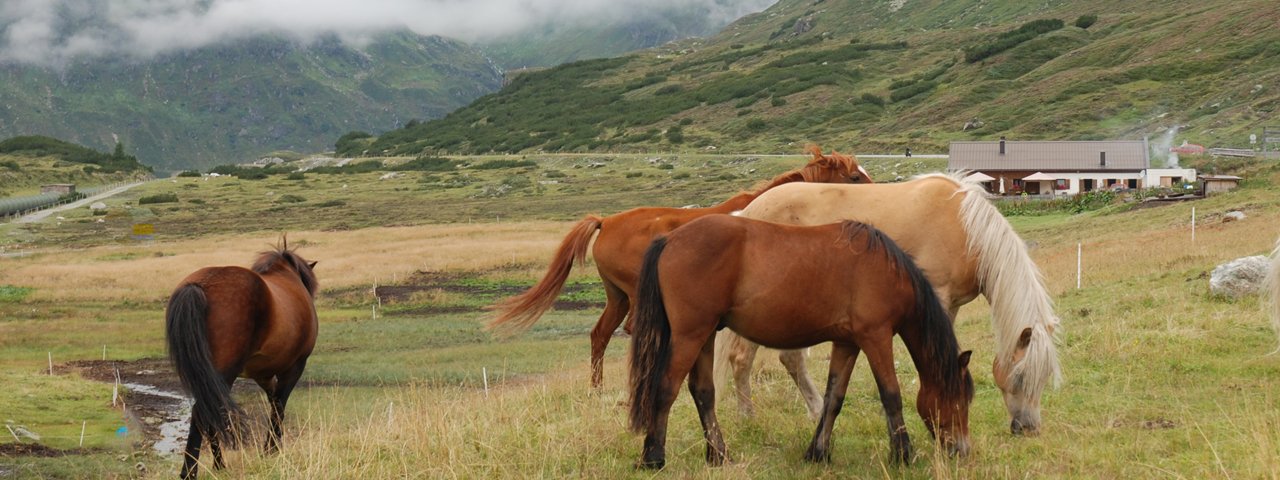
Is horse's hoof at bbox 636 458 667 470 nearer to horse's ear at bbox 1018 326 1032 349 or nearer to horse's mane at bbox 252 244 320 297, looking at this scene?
horse's ear at bbox 1018 326 1032 349

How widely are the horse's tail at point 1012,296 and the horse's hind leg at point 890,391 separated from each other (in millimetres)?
1504

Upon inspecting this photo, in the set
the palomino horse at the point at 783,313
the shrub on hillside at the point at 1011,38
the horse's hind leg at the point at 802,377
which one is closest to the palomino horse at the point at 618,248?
the horse's hind leg at the point at 802,377

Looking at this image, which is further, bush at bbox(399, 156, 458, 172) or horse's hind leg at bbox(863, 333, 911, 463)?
bush at bbox(399, 156, 458, 172)

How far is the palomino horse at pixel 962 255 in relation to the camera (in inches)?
335

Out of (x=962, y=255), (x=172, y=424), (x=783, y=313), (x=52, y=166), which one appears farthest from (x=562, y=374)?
(x=52, y=166)

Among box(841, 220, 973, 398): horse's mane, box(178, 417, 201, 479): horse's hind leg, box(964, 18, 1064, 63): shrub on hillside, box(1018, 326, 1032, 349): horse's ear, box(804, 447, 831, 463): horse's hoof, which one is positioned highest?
box(964, 18, 1064, 63): shrub on hillside

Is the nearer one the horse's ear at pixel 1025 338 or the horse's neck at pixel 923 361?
the horse's neck at pixel 923 361

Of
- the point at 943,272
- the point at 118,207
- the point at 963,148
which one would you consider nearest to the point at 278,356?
the point at 943,272

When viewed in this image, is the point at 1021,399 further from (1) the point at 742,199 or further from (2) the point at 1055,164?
(2) the point at 1055,164

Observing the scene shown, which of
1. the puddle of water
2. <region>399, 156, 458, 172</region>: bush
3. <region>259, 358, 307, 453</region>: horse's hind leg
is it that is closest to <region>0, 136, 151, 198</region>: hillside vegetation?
<region>399, 156, 458, 172</region>: bush

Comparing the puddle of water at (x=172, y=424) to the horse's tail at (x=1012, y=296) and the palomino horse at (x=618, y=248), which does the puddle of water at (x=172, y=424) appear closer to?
the palomino horse at (x=618, y=248)

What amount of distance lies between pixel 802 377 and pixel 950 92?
122 meters

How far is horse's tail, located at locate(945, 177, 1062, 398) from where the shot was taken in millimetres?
8445

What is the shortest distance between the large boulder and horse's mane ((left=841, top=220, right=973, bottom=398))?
27.7ft
